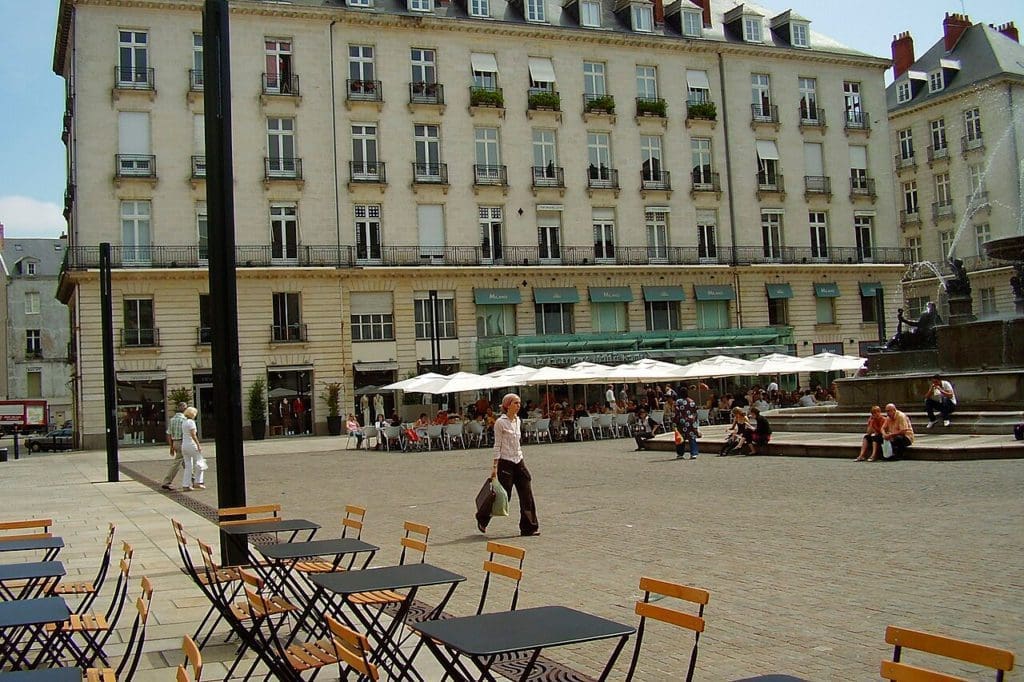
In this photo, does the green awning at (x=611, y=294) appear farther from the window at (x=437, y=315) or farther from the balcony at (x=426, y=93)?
the balcony at (x=426, y=93)

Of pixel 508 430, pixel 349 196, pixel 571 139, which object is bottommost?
pixel 508 430

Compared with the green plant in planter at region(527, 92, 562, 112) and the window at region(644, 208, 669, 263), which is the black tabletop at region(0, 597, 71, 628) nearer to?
the green plant in planter at region(527, 92, 562, 112)

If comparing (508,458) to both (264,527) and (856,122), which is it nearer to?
(264,527)

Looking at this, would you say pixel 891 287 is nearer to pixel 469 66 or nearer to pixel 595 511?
pixel 469 66

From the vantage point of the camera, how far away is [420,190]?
1838 inches

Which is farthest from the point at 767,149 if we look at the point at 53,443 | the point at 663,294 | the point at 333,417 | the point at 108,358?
the point at 108,358

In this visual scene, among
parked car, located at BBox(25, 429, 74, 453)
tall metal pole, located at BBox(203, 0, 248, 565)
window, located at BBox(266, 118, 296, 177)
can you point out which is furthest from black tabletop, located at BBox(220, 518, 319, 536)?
parked car, located at BBox(25, 429, 74, 453)

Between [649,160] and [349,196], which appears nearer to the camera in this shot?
[349,196]

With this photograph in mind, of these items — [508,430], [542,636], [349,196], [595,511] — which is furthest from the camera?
[349,196]

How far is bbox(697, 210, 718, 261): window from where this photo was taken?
52.0 meters

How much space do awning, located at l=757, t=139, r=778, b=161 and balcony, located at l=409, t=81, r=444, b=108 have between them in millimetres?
17617

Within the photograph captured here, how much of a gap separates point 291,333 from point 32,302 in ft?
181

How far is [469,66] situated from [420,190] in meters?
6.64

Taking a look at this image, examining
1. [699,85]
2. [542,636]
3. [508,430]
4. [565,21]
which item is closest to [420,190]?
[565,21]
